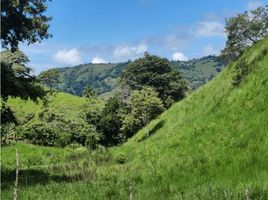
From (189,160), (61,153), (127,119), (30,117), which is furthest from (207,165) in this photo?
(30,117)

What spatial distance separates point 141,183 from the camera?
2270 cm

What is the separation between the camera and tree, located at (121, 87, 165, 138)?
7812 cm

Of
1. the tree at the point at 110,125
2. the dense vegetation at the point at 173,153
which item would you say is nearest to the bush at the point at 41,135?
the tree at the point at 110,125

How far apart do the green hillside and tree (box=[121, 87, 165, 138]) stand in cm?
4239

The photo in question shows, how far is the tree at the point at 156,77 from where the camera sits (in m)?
108

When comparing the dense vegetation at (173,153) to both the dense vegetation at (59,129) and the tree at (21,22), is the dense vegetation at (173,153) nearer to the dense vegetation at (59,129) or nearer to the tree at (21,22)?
the tree at (21,22)

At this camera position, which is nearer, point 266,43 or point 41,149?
point 266,43

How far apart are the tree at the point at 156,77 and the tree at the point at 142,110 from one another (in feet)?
72.1

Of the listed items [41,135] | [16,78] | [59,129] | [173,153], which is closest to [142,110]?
[59,129]

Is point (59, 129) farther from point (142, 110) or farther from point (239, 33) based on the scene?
point (239, 33)

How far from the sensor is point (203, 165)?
72.7 feet

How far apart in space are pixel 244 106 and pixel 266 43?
11.7 metres

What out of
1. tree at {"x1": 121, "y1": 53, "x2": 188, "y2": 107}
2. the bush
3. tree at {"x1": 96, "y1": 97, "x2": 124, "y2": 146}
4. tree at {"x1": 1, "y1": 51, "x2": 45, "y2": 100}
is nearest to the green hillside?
tree at {"x1": 1, "y1": 51, "x2": 45, "y2": 100}

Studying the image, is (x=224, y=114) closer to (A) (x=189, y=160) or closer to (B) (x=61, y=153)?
(A) (x=189, y=160)
